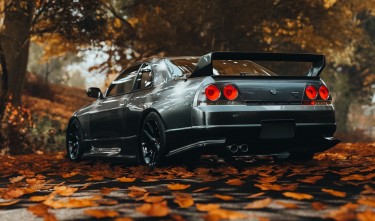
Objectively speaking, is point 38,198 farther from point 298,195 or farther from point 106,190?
point 298,195

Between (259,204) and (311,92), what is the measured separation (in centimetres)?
257

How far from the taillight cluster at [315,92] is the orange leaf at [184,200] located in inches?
93.1

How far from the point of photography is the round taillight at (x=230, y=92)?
5816mm

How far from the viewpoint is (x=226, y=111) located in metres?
5.77

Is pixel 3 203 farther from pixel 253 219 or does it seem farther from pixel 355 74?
pixel 355 74

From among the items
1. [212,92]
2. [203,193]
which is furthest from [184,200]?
[212,92]

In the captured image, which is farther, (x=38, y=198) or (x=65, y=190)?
(x=65, y=190)

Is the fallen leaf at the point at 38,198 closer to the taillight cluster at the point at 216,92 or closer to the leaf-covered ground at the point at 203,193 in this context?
the leaf-covered ground at the point at 203,193

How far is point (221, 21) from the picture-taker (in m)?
17.4

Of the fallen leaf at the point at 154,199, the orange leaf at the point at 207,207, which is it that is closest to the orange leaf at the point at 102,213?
the fallen leaf at the point at 154,199

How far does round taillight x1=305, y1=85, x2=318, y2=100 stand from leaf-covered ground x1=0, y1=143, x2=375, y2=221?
0.85 m

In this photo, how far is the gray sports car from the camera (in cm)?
581

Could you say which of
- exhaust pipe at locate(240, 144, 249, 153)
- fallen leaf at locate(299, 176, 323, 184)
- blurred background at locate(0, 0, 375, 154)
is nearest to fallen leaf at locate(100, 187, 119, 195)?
exhaust pipe at locate(240, 144, 249, 153)

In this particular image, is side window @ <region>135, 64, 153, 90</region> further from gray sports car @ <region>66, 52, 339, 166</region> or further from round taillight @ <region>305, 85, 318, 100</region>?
round taillight @ <region>305, 85, 318, 100</region>
